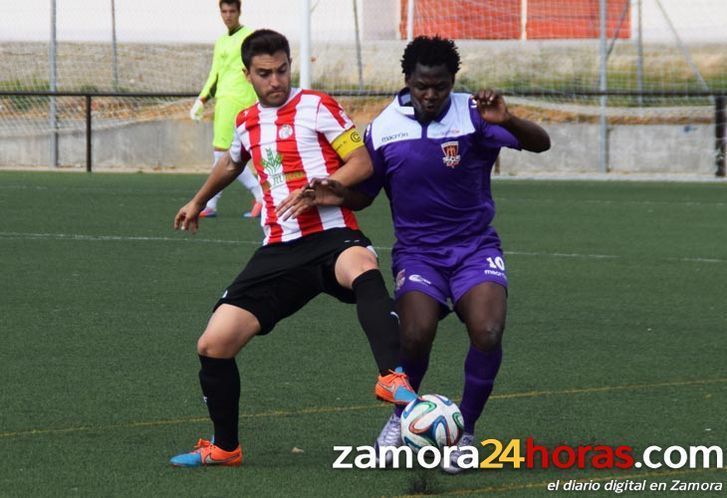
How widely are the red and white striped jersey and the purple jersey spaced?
20 centimetres

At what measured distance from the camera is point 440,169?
20.4 ft

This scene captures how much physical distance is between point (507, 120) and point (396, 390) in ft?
3.90

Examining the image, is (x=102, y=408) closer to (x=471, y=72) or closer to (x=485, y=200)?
(x=485, y=200)

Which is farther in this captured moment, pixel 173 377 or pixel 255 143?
pixel 173 377

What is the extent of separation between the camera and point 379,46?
28891 mm

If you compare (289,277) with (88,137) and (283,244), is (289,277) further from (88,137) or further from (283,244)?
(88,137)

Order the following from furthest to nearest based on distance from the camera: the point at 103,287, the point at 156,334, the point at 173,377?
the point at 103,287 → the point at 156,334 → the point at 173,377

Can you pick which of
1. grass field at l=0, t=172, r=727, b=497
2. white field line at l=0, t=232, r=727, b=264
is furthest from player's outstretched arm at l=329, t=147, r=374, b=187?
white field line at l=0, t=232, r=727, b=264

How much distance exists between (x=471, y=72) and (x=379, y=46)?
2.46 meters

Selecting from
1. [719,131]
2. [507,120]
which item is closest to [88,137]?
[719,131]

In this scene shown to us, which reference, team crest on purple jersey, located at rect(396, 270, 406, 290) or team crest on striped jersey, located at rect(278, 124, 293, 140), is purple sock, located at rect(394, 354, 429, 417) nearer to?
team crest on purple jersey, located at rect(396, 270, 406, 290)

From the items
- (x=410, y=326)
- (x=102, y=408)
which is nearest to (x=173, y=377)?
(x=102, y=408)

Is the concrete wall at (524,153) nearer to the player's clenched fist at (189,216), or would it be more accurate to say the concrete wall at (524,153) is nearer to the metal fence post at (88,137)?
the metal fence post at (88,137)

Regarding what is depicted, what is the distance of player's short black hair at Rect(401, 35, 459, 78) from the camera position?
6.12 metres
